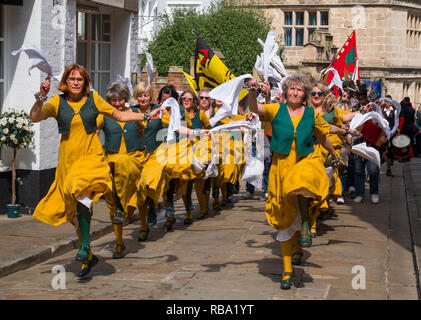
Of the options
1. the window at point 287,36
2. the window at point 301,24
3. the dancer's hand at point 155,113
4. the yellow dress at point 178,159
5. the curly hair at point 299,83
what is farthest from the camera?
the window at point 287,36

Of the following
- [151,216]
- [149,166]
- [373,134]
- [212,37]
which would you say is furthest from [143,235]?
[212,37]

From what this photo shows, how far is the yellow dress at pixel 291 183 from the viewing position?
739 centimetres

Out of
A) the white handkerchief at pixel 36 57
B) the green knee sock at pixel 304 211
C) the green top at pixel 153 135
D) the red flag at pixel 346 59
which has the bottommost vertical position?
the green knee sock at pixel 304 211

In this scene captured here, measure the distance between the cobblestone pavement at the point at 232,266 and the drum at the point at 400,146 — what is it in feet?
14.8

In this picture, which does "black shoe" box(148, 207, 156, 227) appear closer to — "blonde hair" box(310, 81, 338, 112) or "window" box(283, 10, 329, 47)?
"blonde hair" box(310, 81, 338, 112)

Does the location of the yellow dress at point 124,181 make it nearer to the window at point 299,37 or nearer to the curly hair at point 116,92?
the curly hair at point 116,92

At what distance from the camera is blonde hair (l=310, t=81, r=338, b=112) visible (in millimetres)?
10492

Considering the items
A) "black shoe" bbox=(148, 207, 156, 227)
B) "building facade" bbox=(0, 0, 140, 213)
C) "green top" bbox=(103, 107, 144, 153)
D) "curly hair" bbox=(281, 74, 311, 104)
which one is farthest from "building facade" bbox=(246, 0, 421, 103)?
"curly hair" bbox=(281, 74, 311, 104)

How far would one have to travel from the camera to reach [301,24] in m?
A: 38.4

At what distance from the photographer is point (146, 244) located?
9.98 meters

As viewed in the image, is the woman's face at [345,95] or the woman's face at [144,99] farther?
the woman's face at [345,95]

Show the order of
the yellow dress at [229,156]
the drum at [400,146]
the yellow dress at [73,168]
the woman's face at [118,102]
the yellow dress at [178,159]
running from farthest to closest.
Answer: the drum at [400,146], the yellow dress at [229,156], the yellow dress at [178,159], the woman's face at [118,102], the yellow dress at [73,168]

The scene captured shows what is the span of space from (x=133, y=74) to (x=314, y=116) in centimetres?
797

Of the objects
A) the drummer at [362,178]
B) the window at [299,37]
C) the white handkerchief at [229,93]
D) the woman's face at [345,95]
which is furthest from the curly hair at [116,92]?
the window at [299,37]
